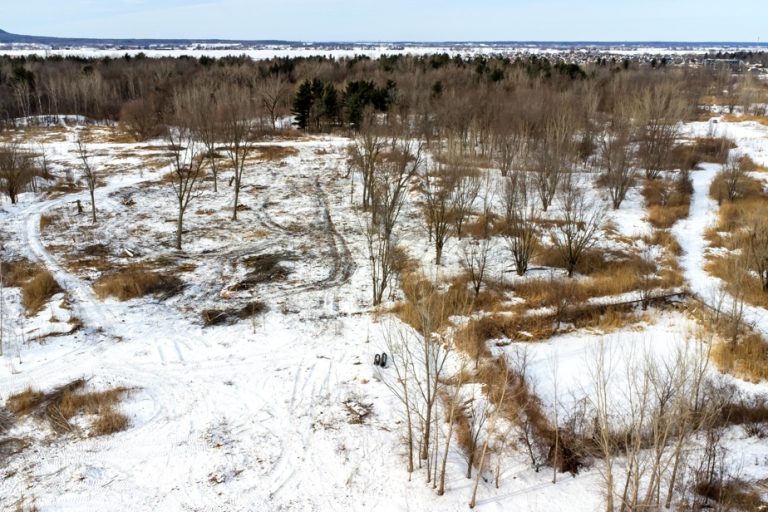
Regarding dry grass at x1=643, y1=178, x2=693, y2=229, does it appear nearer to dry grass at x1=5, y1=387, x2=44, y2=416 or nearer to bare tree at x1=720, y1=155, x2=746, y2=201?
bare tree at x1=720, y1=155, x2=746, y2=201

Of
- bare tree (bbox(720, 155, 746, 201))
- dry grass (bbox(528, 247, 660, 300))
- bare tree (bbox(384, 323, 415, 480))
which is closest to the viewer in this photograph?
bare tree (bbox(384, 323, 415, 480))

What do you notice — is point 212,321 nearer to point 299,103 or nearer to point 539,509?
point 539,509

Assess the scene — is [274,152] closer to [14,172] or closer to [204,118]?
[204,118]

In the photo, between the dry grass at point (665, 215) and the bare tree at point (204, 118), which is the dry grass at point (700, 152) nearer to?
the dry grass at point (665, 215)

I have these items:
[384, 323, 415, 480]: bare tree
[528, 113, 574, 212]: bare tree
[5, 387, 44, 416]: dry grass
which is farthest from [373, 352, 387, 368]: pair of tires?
[528, 113, 574, 212]: bare tree

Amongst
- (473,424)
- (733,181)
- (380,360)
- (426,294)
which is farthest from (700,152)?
(473,424)

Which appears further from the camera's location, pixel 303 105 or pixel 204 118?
pixel 303 105

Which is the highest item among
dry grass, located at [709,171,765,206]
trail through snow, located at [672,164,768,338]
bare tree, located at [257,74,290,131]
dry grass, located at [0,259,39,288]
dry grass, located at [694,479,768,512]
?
bare tree, located at [257,74,290,131]
